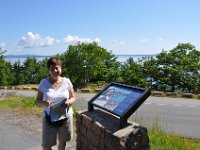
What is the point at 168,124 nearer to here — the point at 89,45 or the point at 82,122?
the point at 82,122

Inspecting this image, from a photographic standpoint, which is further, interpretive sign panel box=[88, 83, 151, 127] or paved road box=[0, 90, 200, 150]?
paved road box=[0, 90, 200, 150]

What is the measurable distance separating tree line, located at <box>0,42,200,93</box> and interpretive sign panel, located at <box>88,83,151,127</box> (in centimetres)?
2699

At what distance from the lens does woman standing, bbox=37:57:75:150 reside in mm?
5504

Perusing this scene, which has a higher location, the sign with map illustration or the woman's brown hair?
the woman's brown hair

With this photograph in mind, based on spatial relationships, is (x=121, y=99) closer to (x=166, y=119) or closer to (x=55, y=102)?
(x=55, y=102)

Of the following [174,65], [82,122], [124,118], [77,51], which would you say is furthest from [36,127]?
[77,51]

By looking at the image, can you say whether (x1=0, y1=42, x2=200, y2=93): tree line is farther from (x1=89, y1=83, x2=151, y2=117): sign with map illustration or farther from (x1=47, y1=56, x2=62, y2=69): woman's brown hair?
(x1=47, y1=56, x2=62, y2=69): woman's brown hair

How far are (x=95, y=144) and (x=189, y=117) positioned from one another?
362 inches

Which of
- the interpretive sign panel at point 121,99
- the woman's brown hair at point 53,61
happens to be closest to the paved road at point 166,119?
the interpretive sign panel at point 121,99

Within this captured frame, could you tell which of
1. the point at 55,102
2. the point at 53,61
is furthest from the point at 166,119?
the point at 53,61

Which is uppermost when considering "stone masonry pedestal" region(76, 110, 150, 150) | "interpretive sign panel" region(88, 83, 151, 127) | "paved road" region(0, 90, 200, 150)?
"interpretive sign panel" region(88, 83, 151, 127)

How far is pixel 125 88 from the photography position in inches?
246

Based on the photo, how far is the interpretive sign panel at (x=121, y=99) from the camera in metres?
5.52

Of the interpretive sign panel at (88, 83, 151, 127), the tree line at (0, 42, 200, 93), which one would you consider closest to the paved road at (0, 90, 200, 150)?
the interpretive sign panel at (88, 83, 151, 127)
